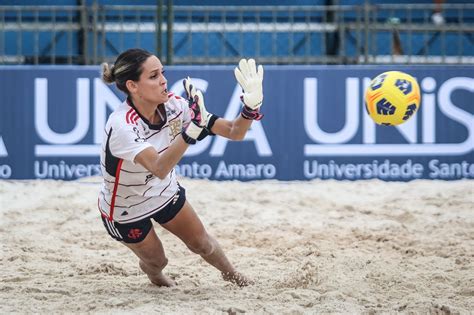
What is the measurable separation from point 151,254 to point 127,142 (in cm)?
82

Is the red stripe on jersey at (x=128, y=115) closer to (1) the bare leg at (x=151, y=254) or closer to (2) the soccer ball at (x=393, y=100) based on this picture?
(1) the bare leg at (x=151, y=254)

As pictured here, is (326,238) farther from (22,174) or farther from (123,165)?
(22,174)

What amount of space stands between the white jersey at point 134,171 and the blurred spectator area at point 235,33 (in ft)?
15.7

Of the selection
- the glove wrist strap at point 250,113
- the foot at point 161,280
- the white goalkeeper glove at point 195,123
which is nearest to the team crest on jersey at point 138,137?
the white goalkeeper glove at point 195,123

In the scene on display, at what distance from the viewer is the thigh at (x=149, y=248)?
4.99 m

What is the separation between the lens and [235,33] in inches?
409

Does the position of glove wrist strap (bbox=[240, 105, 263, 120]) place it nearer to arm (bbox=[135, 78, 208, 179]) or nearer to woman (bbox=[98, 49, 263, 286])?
woman (bbox=[98, 49, 263, 286])

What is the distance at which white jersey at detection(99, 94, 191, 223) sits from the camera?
15.4 ft

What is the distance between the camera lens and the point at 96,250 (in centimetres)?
659

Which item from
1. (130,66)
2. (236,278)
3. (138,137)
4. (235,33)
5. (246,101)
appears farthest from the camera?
(235,33)

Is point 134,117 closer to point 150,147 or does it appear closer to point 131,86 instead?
point 131,86

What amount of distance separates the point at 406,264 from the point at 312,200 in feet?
7.60

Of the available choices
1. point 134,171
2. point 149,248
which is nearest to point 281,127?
point 149,248

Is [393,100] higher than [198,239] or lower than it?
higher
